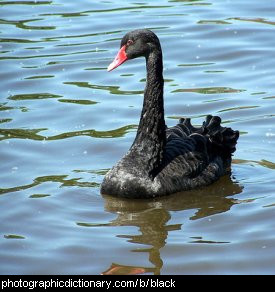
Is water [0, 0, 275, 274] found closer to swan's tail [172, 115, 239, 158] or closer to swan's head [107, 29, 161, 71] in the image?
swan's tail [172, 115, 239, 158]

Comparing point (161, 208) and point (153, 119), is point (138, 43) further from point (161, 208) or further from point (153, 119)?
point (161, 208)

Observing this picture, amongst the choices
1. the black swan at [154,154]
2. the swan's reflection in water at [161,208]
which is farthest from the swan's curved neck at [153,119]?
the swan's reflection in water at [161,208]

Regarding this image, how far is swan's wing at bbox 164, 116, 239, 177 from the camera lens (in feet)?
30.7

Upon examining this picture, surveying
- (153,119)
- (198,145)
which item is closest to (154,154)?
(153,119)

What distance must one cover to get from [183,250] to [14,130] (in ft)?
12.0

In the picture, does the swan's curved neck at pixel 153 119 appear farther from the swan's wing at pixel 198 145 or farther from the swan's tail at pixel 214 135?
the swan's tail at pixel 214 135


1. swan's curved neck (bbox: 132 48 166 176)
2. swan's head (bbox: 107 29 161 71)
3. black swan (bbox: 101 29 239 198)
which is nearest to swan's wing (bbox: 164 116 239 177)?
black swan (bbox: 101 29 239 198)

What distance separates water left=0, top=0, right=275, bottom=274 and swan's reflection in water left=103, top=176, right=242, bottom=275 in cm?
2

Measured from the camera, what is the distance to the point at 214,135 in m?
9.73

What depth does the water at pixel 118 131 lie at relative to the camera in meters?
7.81

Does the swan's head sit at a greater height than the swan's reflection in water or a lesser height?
greater

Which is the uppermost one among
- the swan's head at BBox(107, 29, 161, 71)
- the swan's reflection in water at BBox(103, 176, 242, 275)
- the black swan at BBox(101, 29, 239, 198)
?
the swan's head at BBox(107, 29, 161, 71)
